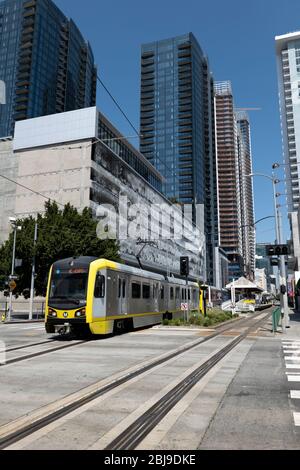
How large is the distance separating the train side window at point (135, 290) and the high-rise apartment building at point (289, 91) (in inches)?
5456

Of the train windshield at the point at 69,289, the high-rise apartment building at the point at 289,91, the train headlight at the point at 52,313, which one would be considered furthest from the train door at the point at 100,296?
the high-rise apartment building at the point at 289,91

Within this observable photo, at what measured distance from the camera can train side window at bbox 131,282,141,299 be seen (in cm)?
1970

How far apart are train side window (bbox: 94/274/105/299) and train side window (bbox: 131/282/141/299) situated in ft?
12.0

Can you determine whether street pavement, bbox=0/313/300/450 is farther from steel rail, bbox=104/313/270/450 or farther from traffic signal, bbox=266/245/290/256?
traffic signal, bbox=266/245/290/256

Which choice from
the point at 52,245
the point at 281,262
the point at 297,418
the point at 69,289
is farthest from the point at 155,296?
the point at 297,418

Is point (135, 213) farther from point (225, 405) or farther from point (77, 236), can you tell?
point (225, 405)

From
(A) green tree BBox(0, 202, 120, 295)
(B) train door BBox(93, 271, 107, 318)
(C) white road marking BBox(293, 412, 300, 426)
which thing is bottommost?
(C) white road marking BBox(293, 412, 300, 426)

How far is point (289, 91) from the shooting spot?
522 ft

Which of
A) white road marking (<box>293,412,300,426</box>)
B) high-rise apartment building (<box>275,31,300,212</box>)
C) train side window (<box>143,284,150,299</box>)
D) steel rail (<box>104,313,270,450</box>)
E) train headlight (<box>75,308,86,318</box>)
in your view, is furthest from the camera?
high-rise apartment building (<box>275,31,300,212</box>)

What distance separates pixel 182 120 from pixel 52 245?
141 m

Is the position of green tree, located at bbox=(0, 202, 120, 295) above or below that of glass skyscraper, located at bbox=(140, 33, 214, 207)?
below

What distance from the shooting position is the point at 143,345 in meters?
14.5

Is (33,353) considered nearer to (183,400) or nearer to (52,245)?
(183,400)

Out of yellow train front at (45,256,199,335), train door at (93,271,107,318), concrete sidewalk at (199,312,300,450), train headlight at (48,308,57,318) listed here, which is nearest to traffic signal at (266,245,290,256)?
yellow train front at (45,256,199,335)
